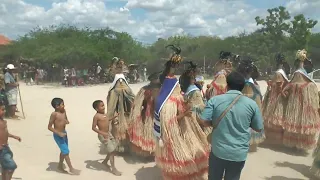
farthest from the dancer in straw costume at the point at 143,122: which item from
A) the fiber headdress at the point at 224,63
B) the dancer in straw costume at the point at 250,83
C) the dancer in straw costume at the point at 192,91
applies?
the dancer in straw costume at the point at 250,83

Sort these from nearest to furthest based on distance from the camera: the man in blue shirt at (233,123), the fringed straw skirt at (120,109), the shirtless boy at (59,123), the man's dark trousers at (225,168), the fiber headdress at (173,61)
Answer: the man in blue shirt at (233,123) → the man's dark trousers at (225,168) → the fiber headdress at (173,61) → the shirtless boy at (59,123) → the fringed straw skirt at (120,109)

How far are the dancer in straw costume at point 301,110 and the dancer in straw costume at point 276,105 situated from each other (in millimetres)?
166

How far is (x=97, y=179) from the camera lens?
554 centimetres

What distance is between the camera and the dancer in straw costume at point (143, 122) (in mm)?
6035

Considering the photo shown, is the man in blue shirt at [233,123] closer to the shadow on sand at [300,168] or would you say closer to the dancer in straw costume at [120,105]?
the shadow on sand at [300,168]

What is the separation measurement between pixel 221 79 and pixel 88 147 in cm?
303

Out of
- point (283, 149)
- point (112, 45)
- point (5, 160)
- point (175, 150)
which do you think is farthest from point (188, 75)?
point (112, 45)

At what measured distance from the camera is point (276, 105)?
7070 millimetres

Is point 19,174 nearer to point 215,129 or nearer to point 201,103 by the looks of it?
point 201,103

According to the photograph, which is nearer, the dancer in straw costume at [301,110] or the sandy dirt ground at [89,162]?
the sandy dirt ground at [89,162]

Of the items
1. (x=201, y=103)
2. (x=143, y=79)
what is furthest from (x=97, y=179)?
(x=143, y=79)

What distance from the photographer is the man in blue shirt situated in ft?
11.7

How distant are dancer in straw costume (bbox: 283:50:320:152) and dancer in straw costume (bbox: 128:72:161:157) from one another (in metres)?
2.68

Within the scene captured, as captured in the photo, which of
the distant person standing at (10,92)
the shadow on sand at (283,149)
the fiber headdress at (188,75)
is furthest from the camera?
the distant person standing at (10,92)
